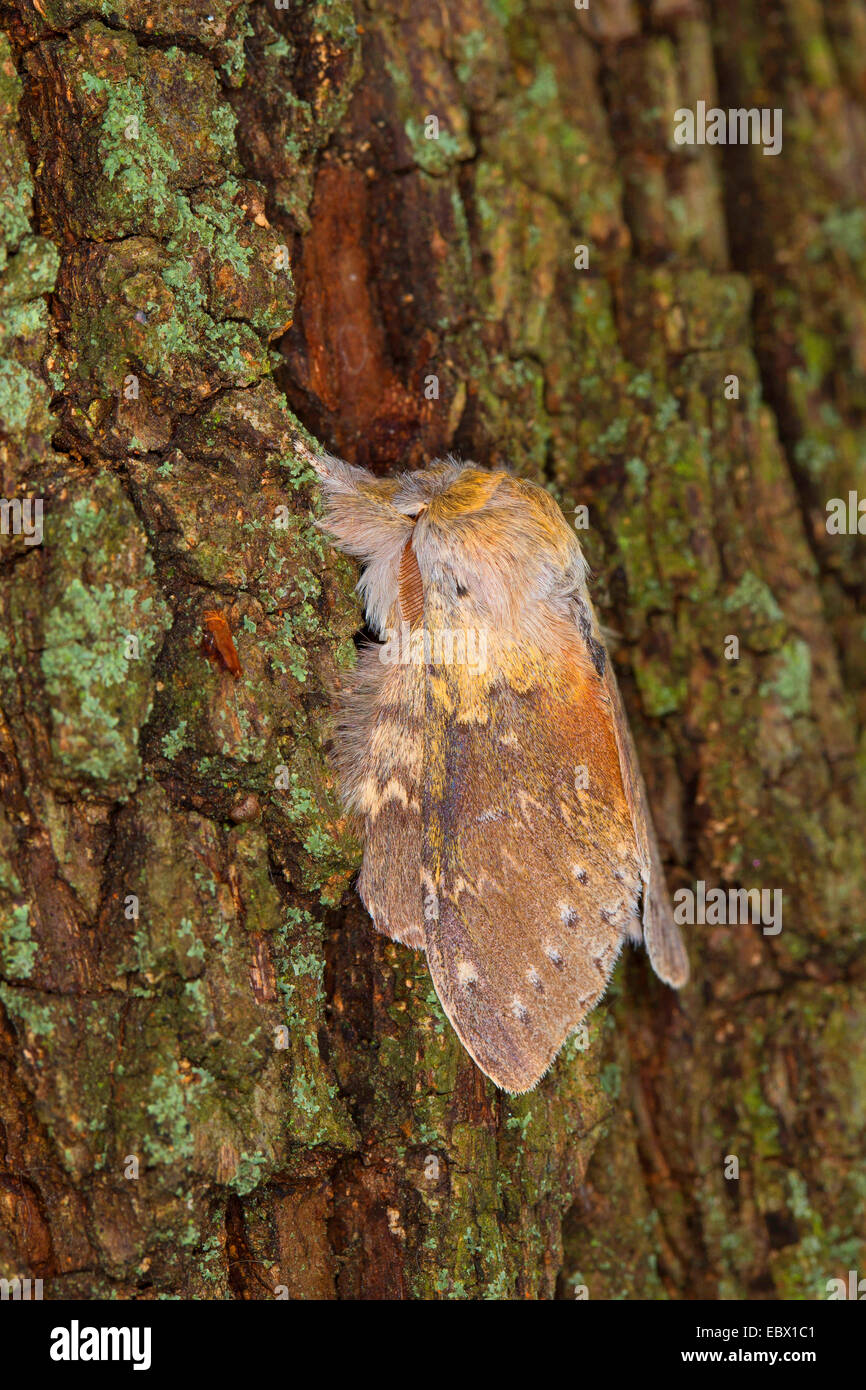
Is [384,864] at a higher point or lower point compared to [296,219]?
lower

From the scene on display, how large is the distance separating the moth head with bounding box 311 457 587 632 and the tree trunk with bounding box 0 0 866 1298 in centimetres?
9

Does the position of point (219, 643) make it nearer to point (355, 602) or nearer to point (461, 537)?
point (355, 602)

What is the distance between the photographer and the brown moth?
2.36 metres

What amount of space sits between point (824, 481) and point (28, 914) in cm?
266

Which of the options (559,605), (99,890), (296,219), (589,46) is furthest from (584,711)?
(589,46)

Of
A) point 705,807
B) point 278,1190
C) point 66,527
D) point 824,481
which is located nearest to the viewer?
point 66,527

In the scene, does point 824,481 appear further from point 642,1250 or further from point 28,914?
point 28,914

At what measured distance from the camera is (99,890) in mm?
2178

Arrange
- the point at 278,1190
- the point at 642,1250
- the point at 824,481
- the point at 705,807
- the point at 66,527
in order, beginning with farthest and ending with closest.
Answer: the point at 824,481
the point at 705,807
the point at 642,1250
the point at 278,1190
the point at 66,527

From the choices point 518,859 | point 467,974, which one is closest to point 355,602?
point 518,859

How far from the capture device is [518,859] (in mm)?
2395

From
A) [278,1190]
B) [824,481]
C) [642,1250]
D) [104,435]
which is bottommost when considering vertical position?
[642,1250]

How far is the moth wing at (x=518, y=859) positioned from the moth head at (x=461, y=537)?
0.54 feet

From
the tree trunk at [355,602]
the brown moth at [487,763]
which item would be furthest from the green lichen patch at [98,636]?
the brown moth at [487,763]
